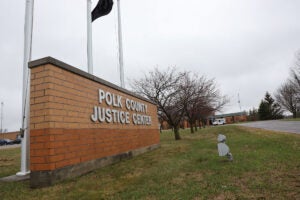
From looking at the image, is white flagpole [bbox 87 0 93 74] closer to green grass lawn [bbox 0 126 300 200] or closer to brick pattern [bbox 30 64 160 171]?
brick pattern [bbox 30 64 160 171]

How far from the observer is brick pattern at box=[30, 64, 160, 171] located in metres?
4.66

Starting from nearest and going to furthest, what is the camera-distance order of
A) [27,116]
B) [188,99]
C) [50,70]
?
[50,70] < [27,116] < [188,99]

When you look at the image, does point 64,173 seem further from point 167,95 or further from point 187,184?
point 167,95

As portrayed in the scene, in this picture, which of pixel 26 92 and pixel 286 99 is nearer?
pixel 26 92

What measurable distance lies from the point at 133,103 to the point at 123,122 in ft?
5.40

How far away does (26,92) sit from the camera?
20.3ft

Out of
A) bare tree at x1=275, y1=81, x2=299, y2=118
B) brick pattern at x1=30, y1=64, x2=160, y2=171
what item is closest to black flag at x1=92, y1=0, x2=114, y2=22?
brick pattern at x1=30, y1=64, x2=160, y2=171

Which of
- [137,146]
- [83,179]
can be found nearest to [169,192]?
[83,179]

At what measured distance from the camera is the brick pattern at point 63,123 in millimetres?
4656

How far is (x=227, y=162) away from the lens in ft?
19.5

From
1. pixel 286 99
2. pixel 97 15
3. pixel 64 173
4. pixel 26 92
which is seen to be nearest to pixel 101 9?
pixel 97 15

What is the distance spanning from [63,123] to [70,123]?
10.0 inches

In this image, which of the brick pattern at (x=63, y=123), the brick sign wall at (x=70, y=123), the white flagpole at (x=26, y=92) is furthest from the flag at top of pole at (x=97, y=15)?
the white flagpole at (x=26, y=92)

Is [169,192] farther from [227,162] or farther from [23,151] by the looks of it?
[23,151]
